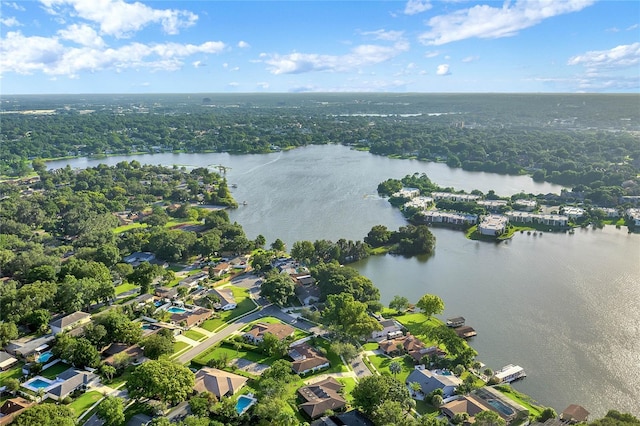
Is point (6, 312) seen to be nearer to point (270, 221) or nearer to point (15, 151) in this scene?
point (270, 221)

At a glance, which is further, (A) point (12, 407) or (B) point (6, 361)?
(B) point (6, 361)

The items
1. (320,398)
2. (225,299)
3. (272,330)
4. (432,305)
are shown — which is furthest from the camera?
(225,299)

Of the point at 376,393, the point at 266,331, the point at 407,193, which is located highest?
the point at 407,193

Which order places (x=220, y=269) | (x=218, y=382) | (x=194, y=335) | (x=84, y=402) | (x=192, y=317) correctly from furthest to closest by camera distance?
1. (x=220, y=269)
2. (x=192, y=317)
3. (x=194, y=335)
4. (x=218, y=382)
5. (x=84, y=402)

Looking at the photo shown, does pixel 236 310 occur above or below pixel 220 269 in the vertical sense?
below

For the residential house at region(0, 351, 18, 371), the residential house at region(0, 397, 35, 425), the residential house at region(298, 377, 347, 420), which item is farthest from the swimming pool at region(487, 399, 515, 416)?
the residential house at region(0, 351, 18, 371)

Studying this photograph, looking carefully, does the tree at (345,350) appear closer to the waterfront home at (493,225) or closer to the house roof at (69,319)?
the house roof at (69,319)

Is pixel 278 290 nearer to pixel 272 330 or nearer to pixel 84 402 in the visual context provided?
pixel 272 330

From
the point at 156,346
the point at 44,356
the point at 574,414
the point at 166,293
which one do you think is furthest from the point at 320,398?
the point at 166,293

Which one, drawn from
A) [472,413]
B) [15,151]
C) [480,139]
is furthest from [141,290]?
[480,139]
